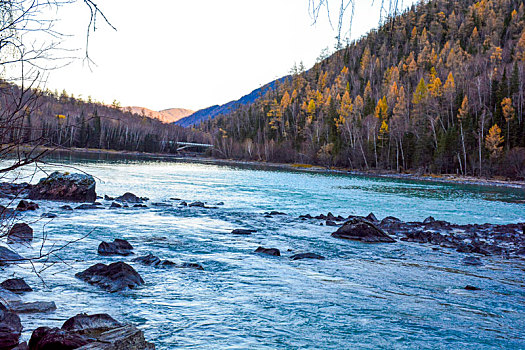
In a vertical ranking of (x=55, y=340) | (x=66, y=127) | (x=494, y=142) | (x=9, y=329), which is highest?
(x=494, y=142)

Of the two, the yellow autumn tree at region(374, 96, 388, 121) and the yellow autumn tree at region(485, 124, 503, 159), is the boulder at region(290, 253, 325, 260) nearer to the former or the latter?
the yellow autumn tree at region(485, 124, 503, 159)

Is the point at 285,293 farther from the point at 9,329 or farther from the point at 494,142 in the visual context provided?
the point at 494,142

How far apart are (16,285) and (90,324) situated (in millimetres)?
2458

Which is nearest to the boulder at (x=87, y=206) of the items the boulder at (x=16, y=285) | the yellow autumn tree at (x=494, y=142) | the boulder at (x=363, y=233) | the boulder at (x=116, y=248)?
the boulder at (x=116, y=248)

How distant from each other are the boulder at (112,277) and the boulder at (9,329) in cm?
197

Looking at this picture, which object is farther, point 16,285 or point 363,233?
point 363,233

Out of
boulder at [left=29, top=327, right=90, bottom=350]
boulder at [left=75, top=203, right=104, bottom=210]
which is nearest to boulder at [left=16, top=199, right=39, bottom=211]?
boulder at [left=75, top=203, right=104, bottom=210]

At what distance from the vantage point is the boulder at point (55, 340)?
13.1ft

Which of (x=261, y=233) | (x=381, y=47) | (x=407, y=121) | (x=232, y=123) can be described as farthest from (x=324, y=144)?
(x=261, y=233)

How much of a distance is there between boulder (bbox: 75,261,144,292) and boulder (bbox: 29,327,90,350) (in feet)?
8.21

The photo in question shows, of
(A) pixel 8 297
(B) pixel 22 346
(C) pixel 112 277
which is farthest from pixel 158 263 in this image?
(B) pixel 22 346

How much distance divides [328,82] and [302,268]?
136 m

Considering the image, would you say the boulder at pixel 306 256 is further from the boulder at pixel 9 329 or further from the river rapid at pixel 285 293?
the boulder at pixel 9 329

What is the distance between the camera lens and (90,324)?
461cm
